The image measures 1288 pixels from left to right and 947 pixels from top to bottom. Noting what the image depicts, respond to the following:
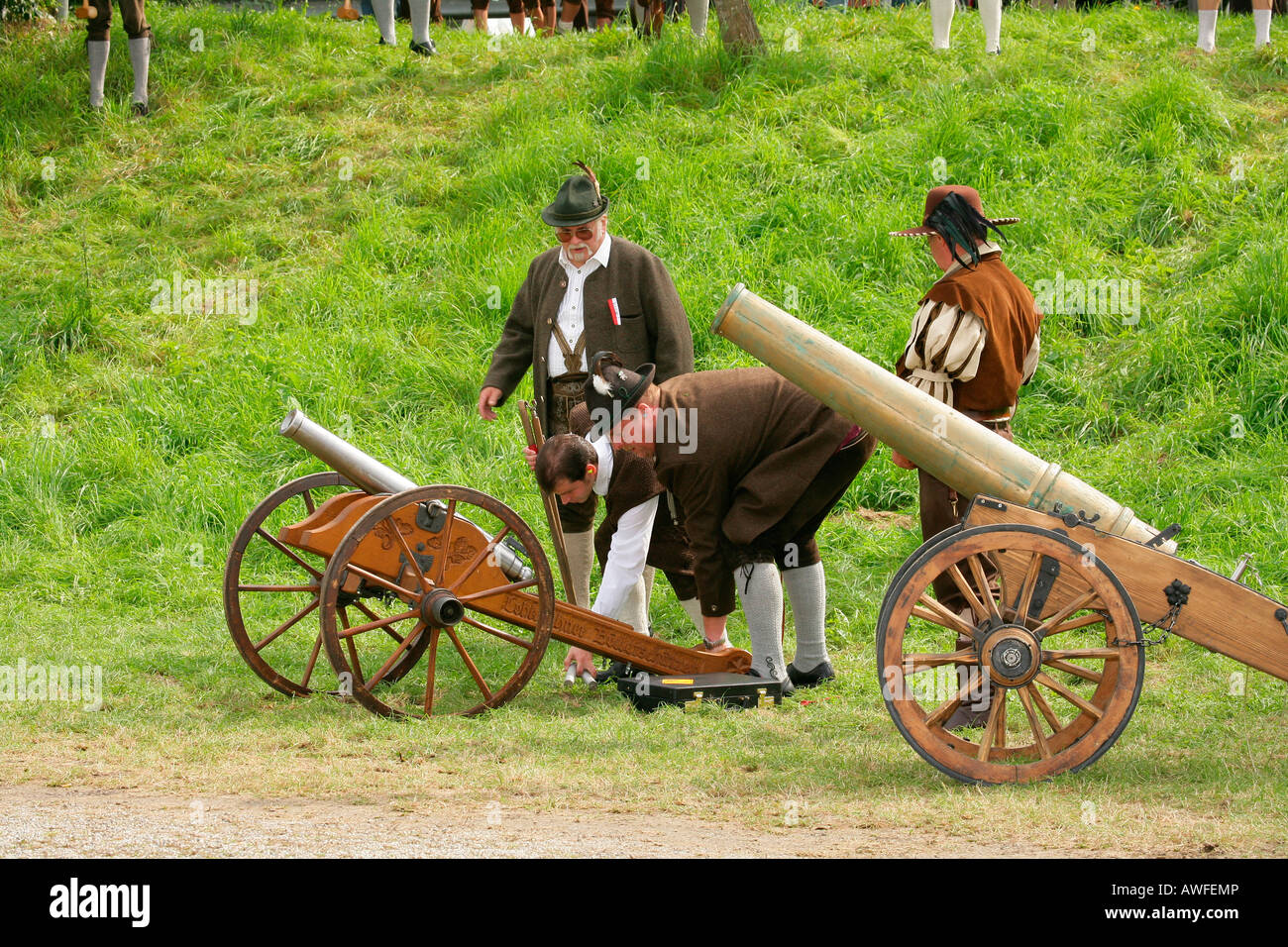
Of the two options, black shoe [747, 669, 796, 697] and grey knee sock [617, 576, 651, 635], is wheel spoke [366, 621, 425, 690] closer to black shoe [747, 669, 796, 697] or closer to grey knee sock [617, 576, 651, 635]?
grey knee sock [617, 576, 651, 635]

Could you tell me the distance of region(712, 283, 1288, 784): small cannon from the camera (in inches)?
182

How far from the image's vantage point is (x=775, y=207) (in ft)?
35.2

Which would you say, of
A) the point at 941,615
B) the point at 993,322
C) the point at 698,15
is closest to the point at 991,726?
the point at 941,615

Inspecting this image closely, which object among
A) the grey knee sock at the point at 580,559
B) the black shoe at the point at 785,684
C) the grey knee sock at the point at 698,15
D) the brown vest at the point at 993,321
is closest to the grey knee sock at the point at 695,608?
the black shoe at the point at 785,684

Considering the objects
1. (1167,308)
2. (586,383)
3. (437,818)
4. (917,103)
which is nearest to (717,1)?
(917,103)

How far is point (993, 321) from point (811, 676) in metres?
1.76

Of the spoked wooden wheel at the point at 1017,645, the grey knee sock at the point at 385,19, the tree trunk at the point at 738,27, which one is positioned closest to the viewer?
the spoked wooden wheel at the point at 1017,645

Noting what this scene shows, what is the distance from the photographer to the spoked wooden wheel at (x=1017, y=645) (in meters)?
4.62

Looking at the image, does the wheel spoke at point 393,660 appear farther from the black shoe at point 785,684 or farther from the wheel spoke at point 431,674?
the black shoe at point 785,684

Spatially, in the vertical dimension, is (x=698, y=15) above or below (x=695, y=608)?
above

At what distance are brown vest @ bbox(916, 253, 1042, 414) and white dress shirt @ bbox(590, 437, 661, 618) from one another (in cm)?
113

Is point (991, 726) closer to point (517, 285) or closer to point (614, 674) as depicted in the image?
point (614, 674)

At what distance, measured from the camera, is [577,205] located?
638 centimetres

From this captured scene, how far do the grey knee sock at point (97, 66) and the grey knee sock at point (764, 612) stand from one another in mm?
9425
